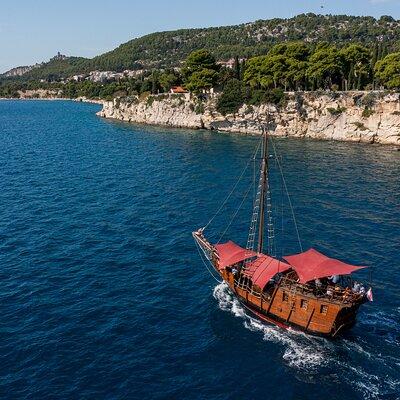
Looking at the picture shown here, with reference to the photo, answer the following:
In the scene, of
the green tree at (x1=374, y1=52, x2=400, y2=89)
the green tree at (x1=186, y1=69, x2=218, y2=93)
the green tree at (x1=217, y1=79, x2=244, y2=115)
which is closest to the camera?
the green tree at (x1=374, y1=52, x2=400, y2=89)

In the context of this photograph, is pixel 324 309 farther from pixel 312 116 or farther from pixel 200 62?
pixel 200 62

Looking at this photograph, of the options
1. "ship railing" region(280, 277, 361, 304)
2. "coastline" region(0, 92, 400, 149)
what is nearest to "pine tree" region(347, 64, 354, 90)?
"coastline" region(0, 92, 400, 149)

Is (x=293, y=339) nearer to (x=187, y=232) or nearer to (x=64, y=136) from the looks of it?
(x=187, y=232)

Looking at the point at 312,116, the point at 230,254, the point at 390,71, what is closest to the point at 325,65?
the point at 312,116

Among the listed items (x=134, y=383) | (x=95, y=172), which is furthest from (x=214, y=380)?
(x=95, y=172)

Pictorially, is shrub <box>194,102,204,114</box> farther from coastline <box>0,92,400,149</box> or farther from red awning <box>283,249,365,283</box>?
red awning <box>283,249,365,283</box>

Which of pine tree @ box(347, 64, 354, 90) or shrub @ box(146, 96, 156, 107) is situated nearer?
pine tree @ box(347, 64, 354, 90)
